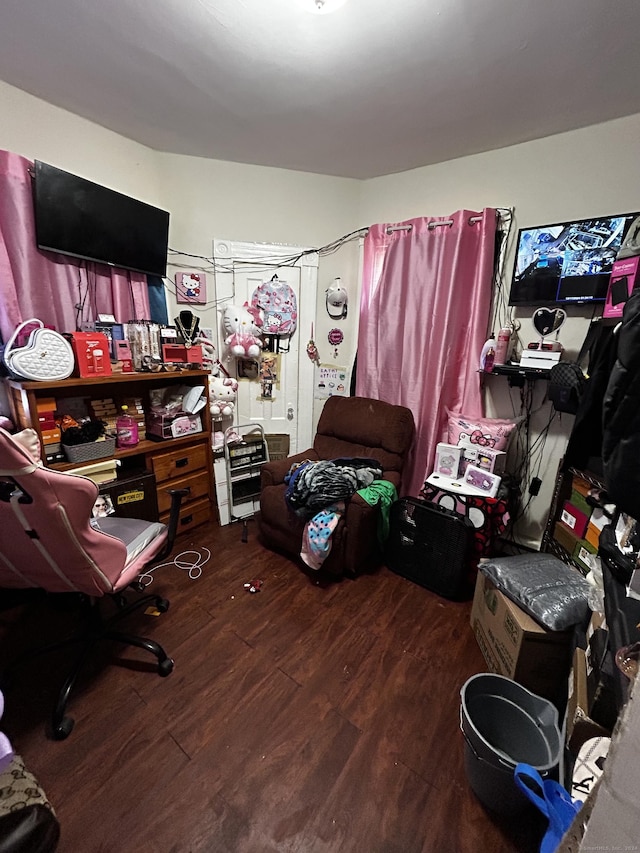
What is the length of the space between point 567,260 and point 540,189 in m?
0.49

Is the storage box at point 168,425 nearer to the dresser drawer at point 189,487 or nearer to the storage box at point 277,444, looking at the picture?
the dresser drawer at point 189,487

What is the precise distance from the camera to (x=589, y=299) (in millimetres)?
1907

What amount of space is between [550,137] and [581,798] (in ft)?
9.58

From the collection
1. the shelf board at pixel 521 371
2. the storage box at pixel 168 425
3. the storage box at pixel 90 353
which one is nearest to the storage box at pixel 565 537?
the shelf board at pixel 521 371

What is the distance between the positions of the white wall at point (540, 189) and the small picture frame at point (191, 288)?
1.48m

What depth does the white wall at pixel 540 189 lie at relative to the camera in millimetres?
1846

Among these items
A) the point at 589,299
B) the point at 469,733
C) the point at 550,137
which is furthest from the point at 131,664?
the point at 550,137

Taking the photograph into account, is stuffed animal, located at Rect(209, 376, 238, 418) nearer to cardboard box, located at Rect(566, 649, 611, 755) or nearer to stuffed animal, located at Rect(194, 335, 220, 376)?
stuffed animal, located at Rect(194, 335, 220, 376)

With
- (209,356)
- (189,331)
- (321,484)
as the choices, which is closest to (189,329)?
(189,331)

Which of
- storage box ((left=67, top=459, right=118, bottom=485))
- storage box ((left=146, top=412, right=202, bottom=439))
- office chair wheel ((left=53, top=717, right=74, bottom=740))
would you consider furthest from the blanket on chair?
office chair wheel ((left=53, top=717, right=74, bottom=740))

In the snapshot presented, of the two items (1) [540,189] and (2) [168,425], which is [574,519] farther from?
(2) [168,425]

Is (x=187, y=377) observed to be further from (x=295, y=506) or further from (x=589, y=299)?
(x=589, y=299)

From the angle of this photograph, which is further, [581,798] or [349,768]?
[349,768]

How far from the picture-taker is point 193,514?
252cm
